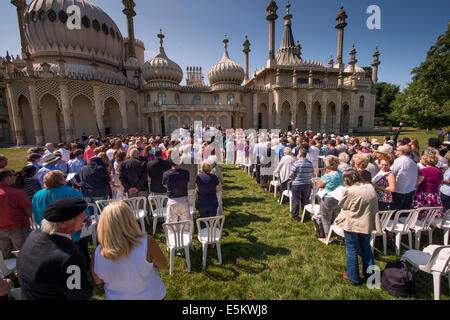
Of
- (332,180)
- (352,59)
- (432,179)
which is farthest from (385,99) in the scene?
(332,180)

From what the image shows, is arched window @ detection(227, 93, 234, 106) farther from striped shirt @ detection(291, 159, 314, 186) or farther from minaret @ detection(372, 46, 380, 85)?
minaret @ detection(372, 46, 380, 85)

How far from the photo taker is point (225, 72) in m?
27.9

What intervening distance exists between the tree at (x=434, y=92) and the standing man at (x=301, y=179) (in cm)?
1871

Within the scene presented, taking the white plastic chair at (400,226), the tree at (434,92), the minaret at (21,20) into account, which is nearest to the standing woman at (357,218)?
the white plastic chair at (400,226)

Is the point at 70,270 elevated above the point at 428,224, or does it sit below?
above

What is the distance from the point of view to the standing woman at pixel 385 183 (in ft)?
14.0

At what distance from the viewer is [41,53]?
23609 mm

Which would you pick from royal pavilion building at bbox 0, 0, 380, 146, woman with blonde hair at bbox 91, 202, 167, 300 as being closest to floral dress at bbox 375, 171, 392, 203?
woman with blonde hair at bbox 91, 202, 167, 300

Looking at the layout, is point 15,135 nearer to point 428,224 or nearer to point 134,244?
point 134,244

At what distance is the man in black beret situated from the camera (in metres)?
1.59

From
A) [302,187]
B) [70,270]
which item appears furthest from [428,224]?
[70,270]

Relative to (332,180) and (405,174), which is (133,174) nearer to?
(332,180)

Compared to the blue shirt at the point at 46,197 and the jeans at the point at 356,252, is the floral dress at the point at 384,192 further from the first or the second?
the blue shirt at the point at 46,197

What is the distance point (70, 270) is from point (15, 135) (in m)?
32.2
